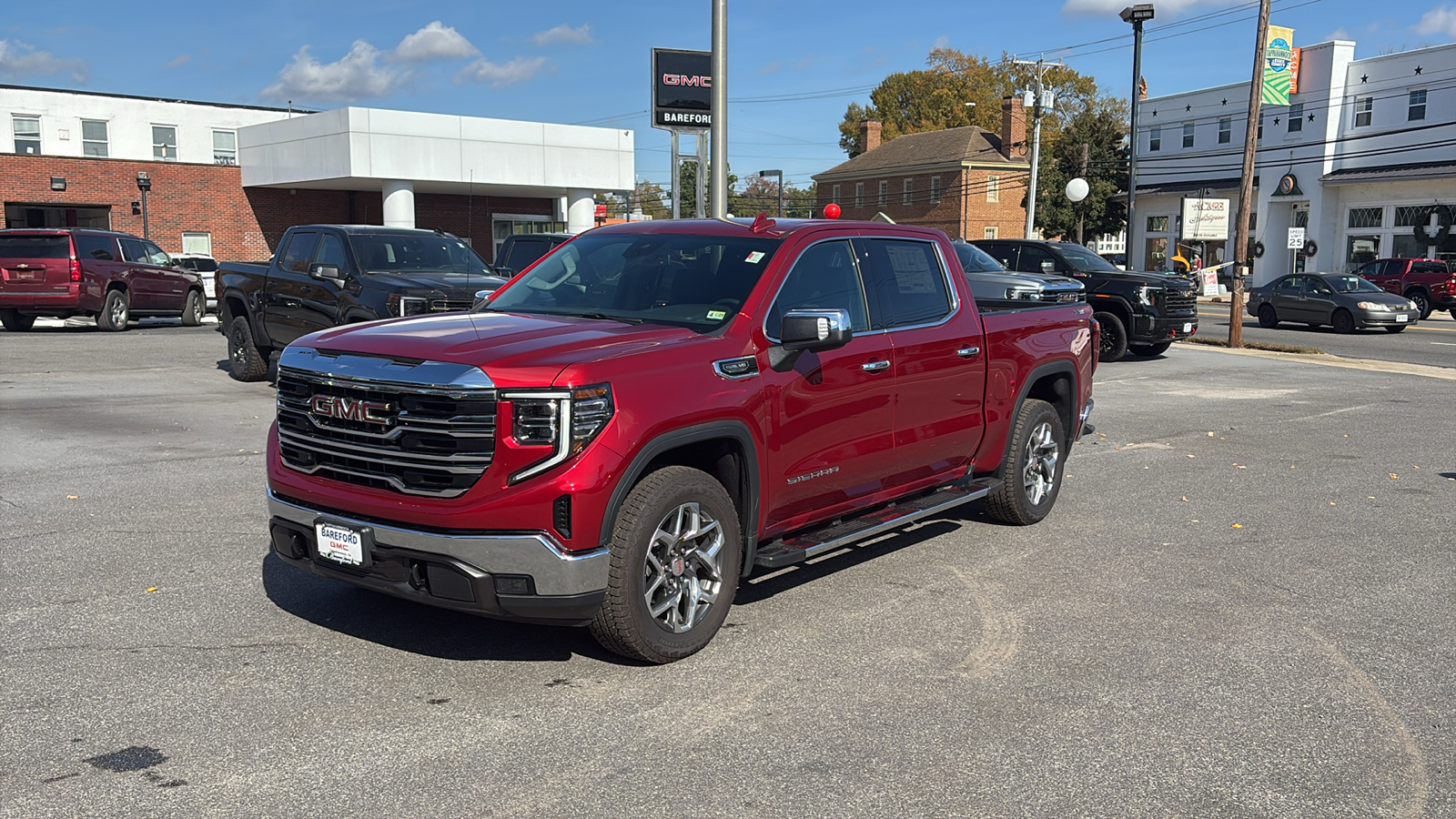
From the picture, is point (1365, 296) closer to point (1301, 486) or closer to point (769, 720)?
point (1301, 486)

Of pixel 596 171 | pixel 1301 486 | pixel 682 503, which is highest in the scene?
pixel 596 171

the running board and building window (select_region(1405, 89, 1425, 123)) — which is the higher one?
building window (select_region(1405, 89, 1425, 123))

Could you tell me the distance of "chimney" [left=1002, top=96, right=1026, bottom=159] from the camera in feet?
221

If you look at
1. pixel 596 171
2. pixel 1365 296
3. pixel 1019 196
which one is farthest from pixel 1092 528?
pixel 1019 196

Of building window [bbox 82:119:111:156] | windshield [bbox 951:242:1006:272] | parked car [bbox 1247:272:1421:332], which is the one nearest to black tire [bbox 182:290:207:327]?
windshield [bbox 951:242:1006:272]

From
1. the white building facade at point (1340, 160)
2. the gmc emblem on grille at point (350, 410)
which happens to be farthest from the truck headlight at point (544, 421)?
the white building facade at point (1340, 160)

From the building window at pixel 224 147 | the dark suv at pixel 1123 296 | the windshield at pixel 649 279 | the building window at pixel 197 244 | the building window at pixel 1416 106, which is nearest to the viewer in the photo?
the windshield at pixel 649 279

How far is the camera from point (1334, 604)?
616cm

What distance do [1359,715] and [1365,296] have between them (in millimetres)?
27198

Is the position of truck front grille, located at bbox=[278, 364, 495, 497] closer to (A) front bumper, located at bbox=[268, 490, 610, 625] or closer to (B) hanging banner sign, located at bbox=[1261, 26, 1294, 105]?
(A) front bumper, located at bbox=[268, 490, 610, 625]

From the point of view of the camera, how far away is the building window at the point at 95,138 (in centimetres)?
4862

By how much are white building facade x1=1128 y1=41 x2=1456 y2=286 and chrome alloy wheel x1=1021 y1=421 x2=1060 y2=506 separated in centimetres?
4151

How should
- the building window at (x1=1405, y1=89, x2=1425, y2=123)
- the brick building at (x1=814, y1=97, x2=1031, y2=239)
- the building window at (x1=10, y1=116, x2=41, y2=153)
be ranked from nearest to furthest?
the building window at (x1=10, y1=116, x2=41, y2=153)
the building window at (x1=1405, y1=89, x2=1425, y2=123)
the brick building at (x1=814, y1=97, x2=1031, y2=239)

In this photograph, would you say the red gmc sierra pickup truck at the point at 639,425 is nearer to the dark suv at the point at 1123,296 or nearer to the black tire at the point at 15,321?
the dark suv at the point at 1123,296
